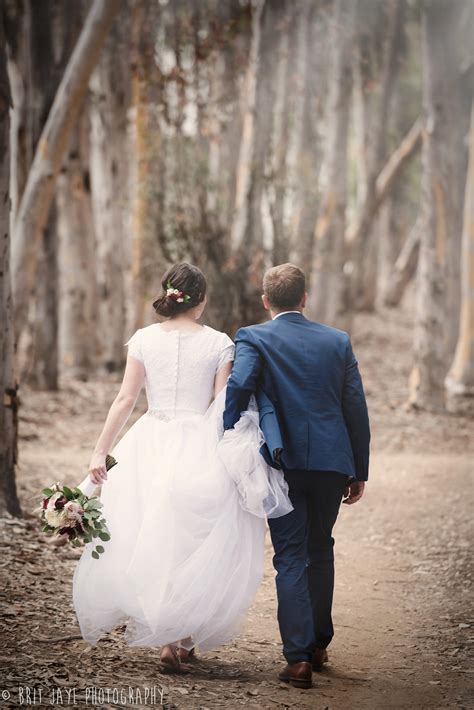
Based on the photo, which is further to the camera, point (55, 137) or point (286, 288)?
point (55, 137)

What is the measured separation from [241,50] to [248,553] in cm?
1753

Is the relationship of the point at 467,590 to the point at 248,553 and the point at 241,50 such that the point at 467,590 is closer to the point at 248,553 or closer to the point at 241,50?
the point at 248,553

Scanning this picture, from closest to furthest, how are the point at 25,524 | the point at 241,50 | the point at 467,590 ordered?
the point at 467,590 < the point at 25,524 < the point at 241,50

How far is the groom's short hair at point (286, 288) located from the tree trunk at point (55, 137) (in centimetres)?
707

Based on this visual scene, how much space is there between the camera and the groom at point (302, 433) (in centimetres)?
463

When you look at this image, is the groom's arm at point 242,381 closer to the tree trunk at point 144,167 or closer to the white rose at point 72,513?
the white rose at point 72,513

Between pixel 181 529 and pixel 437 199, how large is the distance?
9.99 m

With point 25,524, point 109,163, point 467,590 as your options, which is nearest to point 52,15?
point 109,163

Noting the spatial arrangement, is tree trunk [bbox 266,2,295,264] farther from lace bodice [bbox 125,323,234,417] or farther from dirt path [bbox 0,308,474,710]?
lace bodice [bbox 125,323,234,417]

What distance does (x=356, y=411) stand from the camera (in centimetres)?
483

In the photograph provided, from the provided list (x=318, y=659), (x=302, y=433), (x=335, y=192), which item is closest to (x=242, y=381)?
(x=302, y=433)

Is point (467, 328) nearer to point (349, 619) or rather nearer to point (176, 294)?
point (349, 619)

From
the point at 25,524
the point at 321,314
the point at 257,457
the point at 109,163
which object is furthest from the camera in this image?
the point at 321,314

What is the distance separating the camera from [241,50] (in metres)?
20.5
